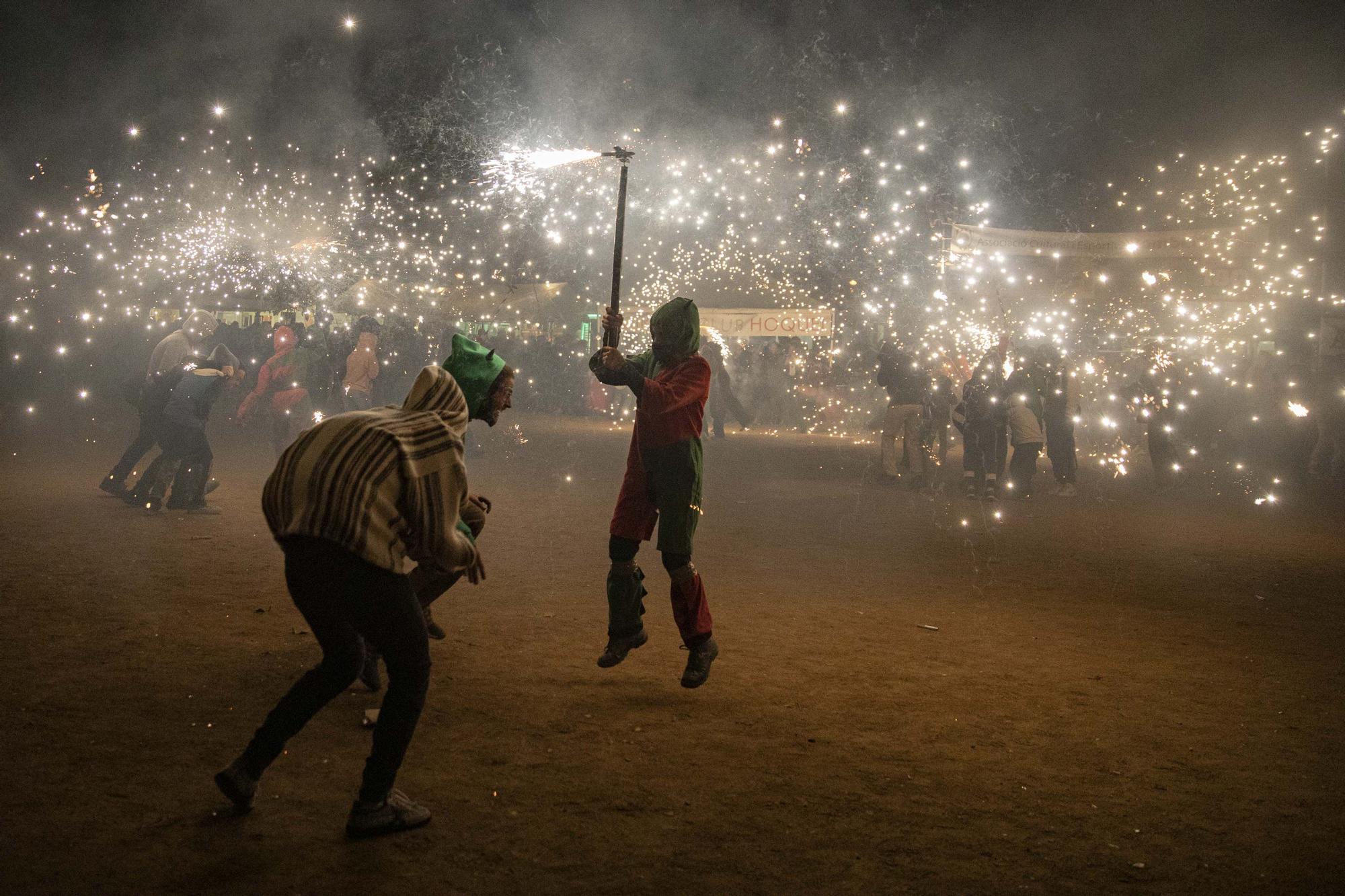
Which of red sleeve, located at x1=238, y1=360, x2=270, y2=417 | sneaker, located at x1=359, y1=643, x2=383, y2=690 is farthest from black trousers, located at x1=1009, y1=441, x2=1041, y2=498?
sneaker, located at x1=359, y1=643, x2=383, y2=690

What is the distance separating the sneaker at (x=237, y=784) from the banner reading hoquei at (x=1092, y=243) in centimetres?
1667

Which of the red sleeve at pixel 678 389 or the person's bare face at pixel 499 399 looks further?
the red sleeve at pixel 678 389

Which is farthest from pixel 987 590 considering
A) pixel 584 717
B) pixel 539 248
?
pixel 539 248

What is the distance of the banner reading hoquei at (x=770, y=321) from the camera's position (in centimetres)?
2305

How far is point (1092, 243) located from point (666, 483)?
1504 cm

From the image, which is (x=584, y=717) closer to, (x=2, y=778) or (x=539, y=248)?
(x=2, y=778)

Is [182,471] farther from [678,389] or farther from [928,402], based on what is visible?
[928,402]

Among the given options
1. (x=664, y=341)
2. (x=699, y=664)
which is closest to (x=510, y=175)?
(x=664, y=341)

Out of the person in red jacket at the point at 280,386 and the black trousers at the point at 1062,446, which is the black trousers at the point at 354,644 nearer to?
the person in red jacket at the point at 280,386

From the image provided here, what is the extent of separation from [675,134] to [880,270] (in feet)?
18.4

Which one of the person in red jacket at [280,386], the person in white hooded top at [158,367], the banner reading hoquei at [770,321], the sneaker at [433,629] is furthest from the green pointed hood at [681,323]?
the banner reading hoquei at [770,321]

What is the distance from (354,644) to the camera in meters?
3.20

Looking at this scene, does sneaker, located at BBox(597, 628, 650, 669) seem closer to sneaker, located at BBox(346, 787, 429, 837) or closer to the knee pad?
the knee pad

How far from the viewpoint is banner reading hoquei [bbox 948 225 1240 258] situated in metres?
17.4
